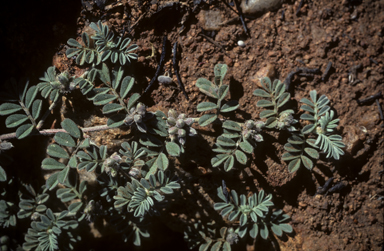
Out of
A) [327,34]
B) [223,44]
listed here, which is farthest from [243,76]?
[327,34]

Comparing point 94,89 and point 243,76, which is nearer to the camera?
point 94,89

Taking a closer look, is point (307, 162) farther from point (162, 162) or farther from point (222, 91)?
point (162, 162)

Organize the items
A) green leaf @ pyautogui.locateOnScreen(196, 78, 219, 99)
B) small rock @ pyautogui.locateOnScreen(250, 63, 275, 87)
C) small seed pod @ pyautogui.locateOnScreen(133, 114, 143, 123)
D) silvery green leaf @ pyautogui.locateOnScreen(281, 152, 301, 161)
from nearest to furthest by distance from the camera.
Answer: small seed pod @ pyautogui.locateOnScreen(133, 114, 143, 123) → green leaf @ pyautogui.locateOnScreen(196, 78, 219, 99) → silvery green leaf @ pyautogui.locateOnScreen(281, 152, 301, 161) → small rock @ pyautogui.locateOnScreen(250, 63, 275, 87)

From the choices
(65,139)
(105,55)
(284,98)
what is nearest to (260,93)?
(284,98)

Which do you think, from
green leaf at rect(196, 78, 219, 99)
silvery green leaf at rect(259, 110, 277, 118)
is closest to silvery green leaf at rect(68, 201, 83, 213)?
green leaf at rect(196, 78, 219, 99)

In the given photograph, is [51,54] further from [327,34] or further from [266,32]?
[327,34]

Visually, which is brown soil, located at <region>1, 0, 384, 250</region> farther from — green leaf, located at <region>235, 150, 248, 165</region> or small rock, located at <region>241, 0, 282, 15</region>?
green leaf, located at <region>235, 150, 248, 165</region>
